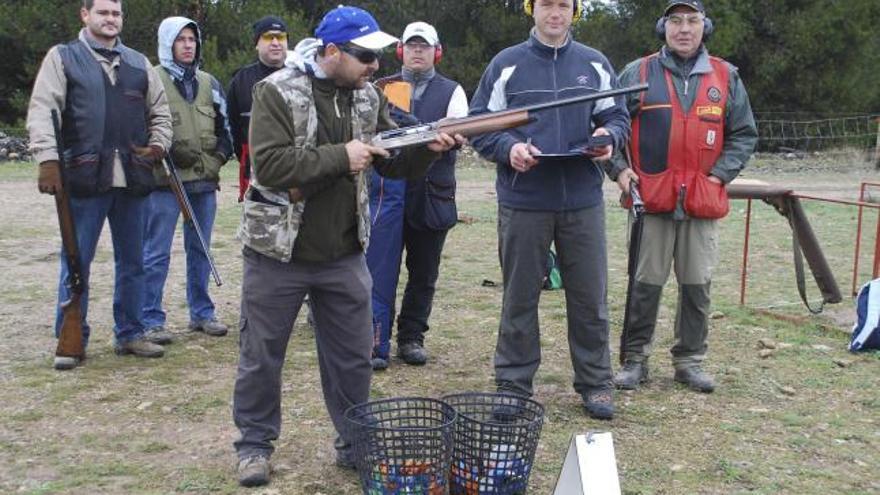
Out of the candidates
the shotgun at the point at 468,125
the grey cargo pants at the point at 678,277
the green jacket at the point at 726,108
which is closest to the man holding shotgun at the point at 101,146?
the shotgun at the point at 468,125

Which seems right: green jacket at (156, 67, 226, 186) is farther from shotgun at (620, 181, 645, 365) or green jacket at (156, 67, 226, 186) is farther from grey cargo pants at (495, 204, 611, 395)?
shotgun at (620, 181, 645, 365)

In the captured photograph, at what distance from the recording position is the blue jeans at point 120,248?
20.1 ft

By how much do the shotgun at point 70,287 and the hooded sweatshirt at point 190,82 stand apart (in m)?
1.00

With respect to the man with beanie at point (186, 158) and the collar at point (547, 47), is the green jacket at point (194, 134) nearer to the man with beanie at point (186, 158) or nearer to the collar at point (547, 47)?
the man with beanie at point (186, 158)

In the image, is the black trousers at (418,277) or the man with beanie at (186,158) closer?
the black trousers at (418,277)

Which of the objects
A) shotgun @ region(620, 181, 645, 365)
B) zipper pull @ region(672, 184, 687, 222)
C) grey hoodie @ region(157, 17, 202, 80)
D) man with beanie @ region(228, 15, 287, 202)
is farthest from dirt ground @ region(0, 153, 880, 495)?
grey hoodie @ region(157, 17, 202, 80)

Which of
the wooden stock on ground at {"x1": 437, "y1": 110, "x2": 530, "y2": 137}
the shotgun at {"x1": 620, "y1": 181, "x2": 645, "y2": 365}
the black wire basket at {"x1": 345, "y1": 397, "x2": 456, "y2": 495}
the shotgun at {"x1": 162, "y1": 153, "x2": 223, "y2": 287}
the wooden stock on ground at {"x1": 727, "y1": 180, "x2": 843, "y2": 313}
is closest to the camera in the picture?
the black wire basket at {"x1": 345, "y1": 397, "x2": 456, "y2": 495}

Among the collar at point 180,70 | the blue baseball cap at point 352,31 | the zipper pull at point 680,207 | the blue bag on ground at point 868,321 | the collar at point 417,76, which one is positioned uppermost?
the blue baseball cap at point 352,31

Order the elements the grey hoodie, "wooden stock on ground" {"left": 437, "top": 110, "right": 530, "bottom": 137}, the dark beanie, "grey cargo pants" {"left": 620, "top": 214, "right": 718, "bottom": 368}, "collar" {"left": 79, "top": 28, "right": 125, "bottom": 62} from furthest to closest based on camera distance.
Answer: the dark beanie → the grey hoodie → "collar" {"left": 79, "top": 28, "right": 125, "bottom": 62} → "grey cargo pants" {"left": 620, "top": 214, "right": 718, "bottom": 368} → "wooden stock on ground" {"left": 437, "top": 110, "right": 530, "bottom": 137}

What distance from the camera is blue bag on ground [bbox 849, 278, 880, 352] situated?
681cm

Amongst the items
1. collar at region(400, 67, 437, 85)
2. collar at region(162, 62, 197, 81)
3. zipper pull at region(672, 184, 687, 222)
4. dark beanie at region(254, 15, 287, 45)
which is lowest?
zipper pull at region(672, 184, 687, 222)

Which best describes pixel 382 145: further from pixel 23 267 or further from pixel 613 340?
pixel 23 267

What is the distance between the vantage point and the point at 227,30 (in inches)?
961

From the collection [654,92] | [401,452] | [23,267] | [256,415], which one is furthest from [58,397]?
[23,267]
